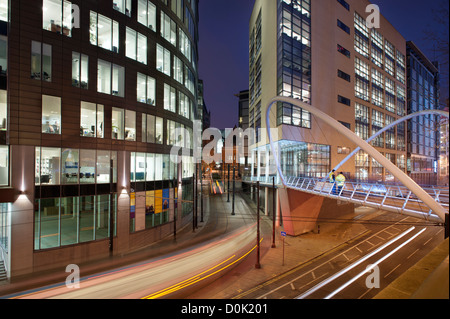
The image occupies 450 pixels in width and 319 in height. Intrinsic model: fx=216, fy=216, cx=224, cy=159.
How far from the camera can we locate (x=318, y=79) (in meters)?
33.5

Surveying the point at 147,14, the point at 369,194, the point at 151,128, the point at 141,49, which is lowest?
the point at 369,194

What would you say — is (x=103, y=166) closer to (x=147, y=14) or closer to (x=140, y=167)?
(x=140, y=167)

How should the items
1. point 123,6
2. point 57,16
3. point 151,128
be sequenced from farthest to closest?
point 151,128 < point 123,6 < point 57,16

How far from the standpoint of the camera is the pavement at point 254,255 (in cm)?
367

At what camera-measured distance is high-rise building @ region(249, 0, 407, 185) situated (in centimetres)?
3158

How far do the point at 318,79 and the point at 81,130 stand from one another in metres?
32.2

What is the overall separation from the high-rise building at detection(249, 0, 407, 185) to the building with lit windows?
613 inches

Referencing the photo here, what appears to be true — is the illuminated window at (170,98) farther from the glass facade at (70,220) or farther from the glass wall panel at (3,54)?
the glass wall panel at (3,54)

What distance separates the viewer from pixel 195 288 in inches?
499

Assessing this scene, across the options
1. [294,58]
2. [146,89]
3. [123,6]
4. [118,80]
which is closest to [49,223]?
[118,80]

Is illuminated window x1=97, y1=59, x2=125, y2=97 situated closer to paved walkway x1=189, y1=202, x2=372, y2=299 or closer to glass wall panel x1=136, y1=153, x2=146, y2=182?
glass wall panel x1=136, y1=153, x2=146, y2=182

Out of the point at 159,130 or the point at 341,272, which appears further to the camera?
the point at 159,130

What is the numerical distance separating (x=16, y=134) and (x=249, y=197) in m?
42.7

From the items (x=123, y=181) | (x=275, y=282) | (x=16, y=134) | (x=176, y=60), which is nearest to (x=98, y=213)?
(x=123, y=181)
